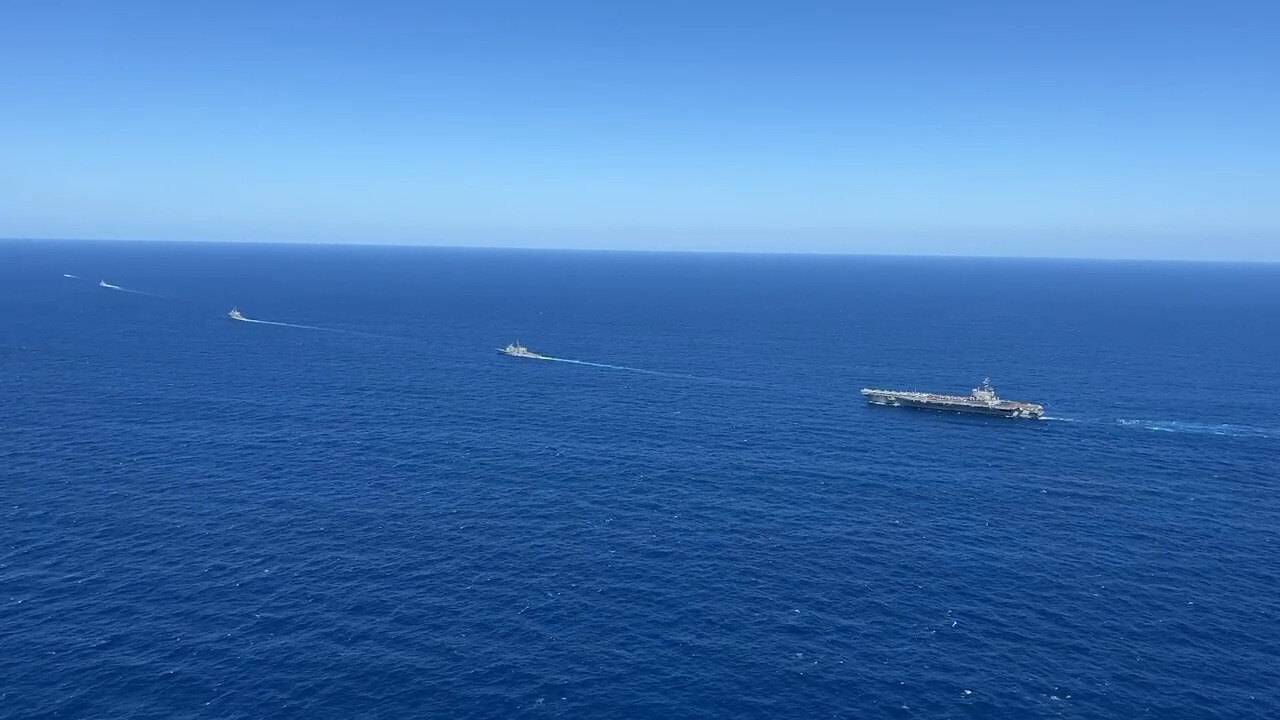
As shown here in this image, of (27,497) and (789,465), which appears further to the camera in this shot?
(789,465)

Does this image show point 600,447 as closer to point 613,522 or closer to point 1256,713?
point 613,522

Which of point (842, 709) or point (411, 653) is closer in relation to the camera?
point (842, 709)

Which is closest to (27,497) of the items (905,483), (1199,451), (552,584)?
(552,584)

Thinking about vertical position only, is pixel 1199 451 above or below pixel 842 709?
above

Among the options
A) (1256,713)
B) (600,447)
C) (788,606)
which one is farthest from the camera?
(600,447)

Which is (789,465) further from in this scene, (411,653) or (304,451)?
(304,451)

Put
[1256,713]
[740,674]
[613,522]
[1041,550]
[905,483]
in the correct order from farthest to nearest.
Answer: [905,483] → [613,522] → [1041,550] → [740,674] → [1256,713]

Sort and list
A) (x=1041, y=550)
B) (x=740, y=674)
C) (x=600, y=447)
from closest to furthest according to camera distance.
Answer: (x=740, y=674) → (x=1041, y=550) → (x=600, y=447)

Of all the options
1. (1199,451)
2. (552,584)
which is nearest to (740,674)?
(552,584)

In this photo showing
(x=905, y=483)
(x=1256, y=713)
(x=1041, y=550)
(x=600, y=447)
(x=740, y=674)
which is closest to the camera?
(x=1256, y=713)
